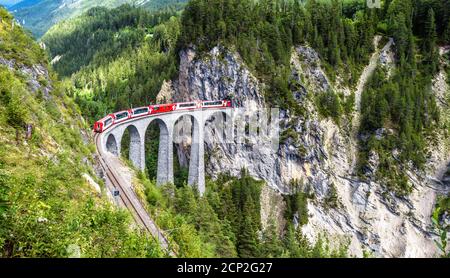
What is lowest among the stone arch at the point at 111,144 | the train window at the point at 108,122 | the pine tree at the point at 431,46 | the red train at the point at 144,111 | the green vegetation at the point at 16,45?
the stone arch at the point at 111,144

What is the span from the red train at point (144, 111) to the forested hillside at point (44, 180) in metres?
13.9

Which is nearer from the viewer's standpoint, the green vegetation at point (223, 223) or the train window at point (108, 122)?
the green vegetation at point (223, 223)

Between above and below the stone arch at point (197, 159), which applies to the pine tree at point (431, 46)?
above

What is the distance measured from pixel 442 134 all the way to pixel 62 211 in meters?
76.4

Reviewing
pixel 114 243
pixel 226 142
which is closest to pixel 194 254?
pixel 114 243

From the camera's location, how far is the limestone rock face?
217 ft

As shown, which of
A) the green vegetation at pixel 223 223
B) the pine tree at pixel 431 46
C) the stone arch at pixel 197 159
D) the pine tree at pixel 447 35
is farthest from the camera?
the pine tree at pixel 447 35

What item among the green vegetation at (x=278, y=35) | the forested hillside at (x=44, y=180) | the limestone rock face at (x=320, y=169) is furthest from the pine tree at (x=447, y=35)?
the forested hillside at (x=44, y=180)

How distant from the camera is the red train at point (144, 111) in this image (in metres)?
42.6

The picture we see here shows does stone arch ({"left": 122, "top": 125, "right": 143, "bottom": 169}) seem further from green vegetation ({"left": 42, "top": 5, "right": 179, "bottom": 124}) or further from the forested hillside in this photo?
green vegetation ({"left": 42, "top": 5, "right": 179, "bottom": 124})

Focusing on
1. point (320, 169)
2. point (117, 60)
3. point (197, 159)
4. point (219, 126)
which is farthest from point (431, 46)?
point (117, 60)

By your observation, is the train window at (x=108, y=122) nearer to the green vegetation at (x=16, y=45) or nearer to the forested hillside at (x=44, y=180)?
the forested hillside at (x=44, y=180)

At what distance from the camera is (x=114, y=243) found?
11.3m
